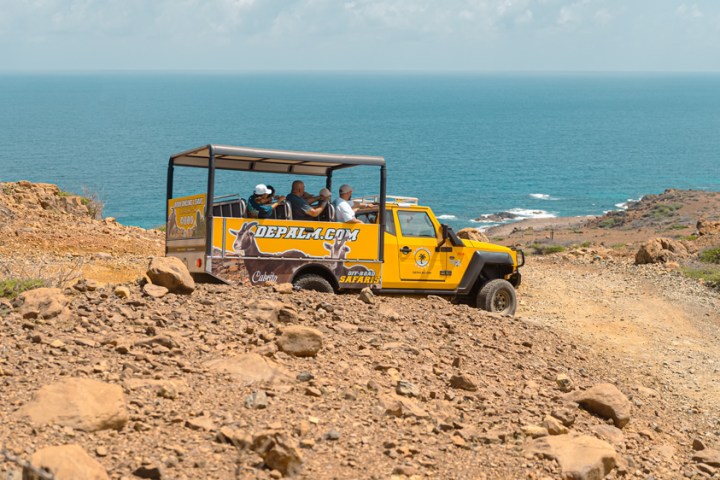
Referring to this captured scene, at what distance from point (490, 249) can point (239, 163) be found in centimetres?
461

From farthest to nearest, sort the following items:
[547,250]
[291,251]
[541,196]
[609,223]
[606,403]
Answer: [541,196] → [609,223] → [547,250] → [291,251] → [606,403]

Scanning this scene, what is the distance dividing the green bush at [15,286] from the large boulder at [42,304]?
71cm

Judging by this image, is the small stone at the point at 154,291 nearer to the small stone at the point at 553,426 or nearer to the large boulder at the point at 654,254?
the small stone at the point at 553,426

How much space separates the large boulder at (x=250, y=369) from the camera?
9305 millimetres

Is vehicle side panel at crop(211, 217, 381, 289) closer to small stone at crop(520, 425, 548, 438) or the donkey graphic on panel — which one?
the donkey graphic on panel

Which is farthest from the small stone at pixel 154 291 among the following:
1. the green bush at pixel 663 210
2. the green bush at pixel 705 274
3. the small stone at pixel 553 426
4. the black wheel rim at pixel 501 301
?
the green bush at pixel 663 210

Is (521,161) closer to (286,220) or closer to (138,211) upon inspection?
(138,211)

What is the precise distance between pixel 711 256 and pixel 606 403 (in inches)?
735

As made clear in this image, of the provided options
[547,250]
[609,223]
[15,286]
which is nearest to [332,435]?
[15,286]

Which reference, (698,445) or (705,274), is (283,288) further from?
(705,274)

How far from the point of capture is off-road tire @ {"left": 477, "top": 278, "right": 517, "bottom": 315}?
17.2 m

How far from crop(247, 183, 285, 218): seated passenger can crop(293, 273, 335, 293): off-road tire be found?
109cm

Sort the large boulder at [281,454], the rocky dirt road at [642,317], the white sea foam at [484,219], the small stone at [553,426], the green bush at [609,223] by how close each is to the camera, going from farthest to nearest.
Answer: the white sea foam at [484,219]
the green bush at [609,223]
the rocky dirt road at [642,317]
the small stone at [553,426]
the large boulder at [281,454]

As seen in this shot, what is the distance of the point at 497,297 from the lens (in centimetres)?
1742
